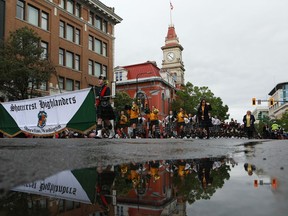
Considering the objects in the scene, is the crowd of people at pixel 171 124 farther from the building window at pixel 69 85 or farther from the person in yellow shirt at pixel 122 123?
the building window at pixel 69 85

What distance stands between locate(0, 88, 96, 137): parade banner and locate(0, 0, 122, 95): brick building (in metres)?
11.9

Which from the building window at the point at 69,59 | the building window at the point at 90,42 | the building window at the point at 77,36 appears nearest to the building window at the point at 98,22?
the building window at the point at 90,42

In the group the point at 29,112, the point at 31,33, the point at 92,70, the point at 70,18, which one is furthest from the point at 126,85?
the point at 29,112

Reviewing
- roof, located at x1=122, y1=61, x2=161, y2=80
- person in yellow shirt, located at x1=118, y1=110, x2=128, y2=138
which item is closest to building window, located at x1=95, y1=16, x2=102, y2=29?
roof, located at x1=122, y1=61, x2=161, y2=80

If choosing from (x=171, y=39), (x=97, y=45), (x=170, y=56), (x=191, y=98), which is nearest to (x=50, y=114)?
(x=97, y=45)

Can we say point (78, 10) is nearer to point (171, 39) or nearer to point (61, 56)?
point (61, 56)

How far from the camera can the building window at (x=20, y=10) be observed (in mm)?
26016

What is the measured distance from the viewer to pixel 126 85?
5422 cm

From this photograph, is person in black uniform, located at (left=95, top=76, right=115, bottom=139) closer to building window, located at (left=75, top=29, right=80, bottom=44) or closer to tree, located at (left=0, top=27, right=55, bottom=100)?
tree, located at (left=0, top=27, right=55, bottom=100)

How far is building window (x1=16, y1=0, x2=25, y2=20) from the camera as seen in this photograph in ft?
85.4

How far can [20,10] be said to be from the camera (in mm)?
26344

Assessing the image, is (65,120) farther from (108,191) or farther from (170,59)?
(170,59)

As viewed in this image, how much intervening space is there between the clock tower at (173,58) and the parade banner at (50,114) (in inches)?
2570

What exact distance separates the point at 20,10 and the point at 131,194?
28.5 m
